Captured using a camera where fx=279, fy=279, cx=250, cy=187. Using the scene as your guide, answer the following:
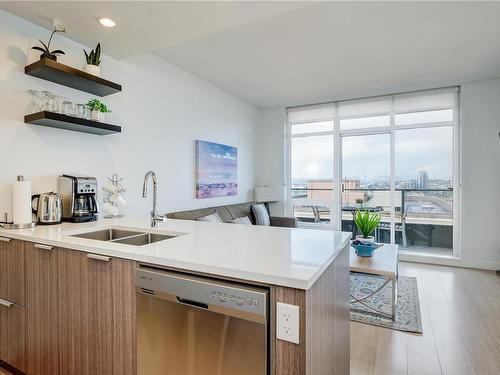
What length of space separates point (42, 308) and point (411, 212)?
4.91 meters

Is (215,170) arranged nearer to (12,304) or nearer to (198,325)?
(12,304)

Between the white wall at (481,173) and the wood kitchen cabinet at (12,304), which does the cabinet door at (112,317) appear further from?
the white wall at (481,173)

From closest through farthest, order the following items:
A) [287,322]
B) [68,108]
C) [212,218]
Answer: [287,322] < [68,108] < [212,218]

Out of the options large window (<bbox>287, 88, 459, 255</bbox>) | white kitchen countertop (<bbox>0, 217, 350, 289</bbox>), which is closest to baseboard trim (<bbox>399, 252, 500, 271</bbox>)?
large window (<bbox>287, 88, 459, 255</bbox>)

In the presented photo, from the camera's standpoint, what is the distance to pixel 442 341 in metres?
2.19

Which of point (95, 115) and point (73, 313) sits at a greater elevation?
point (95, 115)

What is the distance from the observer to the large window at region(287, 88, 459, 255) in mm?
4383

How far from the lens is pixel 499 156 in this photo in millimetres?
3971

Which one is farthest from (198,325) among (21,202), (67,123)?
(67,123)

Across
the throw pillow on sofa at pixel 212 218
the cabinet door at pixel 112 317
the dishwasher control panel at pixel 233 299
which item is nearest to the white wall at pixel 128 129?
the throw pillow on sofa at pixel 212 218

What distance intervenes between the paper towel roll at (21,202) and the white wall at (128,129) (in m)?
0.20

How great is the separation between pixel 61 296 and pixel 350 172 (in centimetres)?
454

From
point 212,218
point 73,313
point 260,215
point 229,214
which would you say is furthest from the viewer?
point 260,215

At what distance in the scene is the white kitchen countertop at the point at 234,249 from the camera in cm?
95
